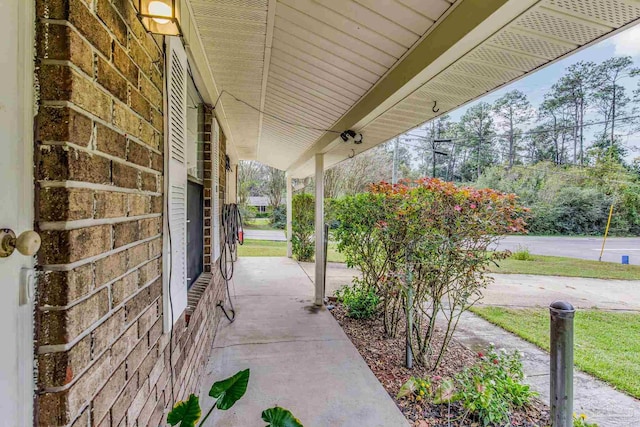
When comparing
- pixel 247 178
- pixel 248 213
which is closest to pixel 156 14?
pixel 247 178

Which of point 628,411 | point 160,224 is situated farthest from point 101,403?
point 628,411

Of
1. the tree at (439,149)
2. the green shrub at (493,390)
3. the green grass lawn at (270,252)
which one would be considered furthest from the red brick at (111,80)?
the tree at (439,149)

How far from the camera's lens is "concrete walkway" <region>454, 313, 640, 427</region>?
2553 millimetres

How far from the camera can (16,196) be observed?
0.64 meters

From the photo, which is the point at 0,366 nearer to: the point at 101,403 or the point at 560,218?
the point at 101,403

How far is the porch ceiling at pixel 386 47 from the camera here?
1488 mm

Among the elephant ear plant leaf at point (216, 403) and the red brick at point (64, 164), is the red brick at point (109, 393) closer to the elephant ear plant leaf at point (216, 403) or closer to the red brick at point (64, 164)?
the elephant ear plant leaf at point (216, 403)

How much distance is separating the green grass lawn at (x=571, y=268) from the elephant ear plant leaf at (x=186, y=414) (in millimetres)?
8374

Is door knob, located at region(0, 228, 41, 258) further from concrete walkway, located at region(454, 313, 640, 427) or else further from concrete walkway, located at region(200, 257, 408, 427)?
concrete walkway, located at region(454, 313, 640, 427)

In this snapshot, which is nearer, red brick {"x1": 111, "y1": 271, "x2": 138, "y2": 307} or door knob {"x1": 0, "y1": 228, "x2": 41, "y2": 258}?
door knob {"x1": 0, "y1": 228, "x2": 41, "y2": 258}

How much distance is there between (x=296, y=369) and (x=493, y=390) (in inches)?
63.5

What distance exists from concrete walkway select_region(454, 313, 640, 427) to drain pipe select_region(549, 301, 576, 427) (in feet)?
3.58

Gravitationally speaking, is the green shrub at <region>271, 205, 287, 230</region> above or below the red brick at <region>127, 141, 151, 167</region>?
below

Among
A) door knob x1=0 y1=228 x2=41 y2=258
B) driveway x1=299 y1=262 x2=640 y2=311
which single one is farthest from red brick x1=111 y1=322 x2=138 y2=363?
driveway x1=299 y1=262 x2=640 y2=311
